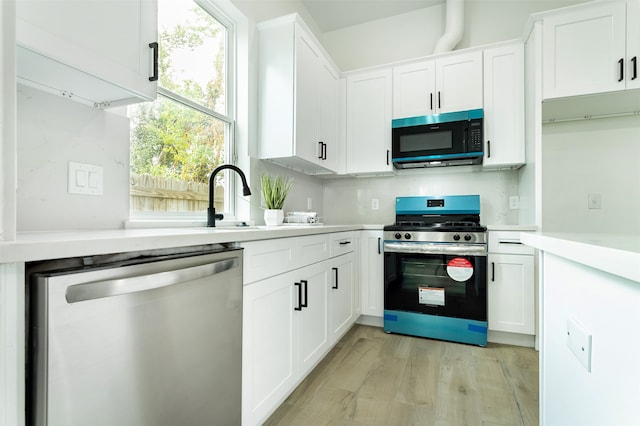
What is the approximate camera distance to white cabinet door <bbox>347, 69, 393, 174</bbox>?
3.08 metres

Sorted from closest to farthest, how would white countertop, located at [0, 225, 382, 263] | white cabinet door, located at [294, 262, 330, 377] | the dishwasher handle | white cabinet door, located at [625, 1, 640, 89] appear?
white countertop, located at [0, 225, 382, 263] < the dishwasher handle < white cabinet door, located at [294, 262, 330, 377] < white cabinet door, located at [625, 1, 640, 89]

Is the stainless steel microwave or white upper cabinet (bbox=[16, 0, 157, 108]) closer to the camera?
white upper cabinet (bbox=[16, 0, 157, 108])

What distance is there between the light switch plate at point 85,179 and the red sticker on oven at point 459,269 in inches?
93.0

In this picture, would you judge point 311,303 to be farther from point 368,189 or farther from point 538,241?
point 368,189

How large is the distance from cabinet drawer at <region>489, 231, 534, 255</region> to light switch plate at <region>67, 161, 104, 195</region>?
2580 mm

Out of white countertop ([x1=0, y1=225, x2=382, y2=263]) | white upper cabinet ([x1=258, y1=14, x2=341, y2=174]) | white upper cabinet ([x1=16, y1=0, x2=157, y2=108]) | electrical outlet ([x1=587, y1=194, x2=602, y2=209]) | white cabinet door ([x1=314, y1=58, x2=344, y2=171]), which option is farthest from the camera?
white cabinet door ([x1=314, y1=58, x2=344, y2=171])

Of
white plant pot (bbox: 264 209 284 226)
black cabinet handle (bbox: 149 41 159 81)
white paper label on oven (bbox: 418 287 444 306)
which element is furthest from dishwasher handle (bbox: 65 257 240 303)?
white paper label on oven (bbox: 418 287 444 306)

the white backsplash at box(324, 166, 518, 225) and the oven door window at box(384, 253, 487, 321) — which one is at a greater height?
the white backsplash at box(324, 166, 518, 225)

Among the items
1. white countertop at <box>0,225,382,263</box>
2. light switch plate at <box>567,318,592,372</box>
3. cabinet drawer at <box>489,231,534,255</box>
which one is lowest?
light switch plate at <box>567,318,592,372</box>

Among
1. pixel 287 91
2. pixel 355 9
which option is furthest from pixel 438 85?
pixel 287 91

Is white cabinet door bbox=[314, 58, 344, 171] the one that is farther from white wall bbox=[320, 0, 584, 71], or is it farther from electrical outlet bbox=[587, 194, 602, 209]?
electrical outlet bbox=[587, 194, 602, 209]

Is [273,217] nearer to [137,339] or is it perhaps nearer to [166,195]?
[166,195]

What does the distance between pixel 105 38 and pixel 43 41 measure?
0.21 metres

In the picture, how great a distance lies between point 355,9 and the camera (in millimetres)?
3246
